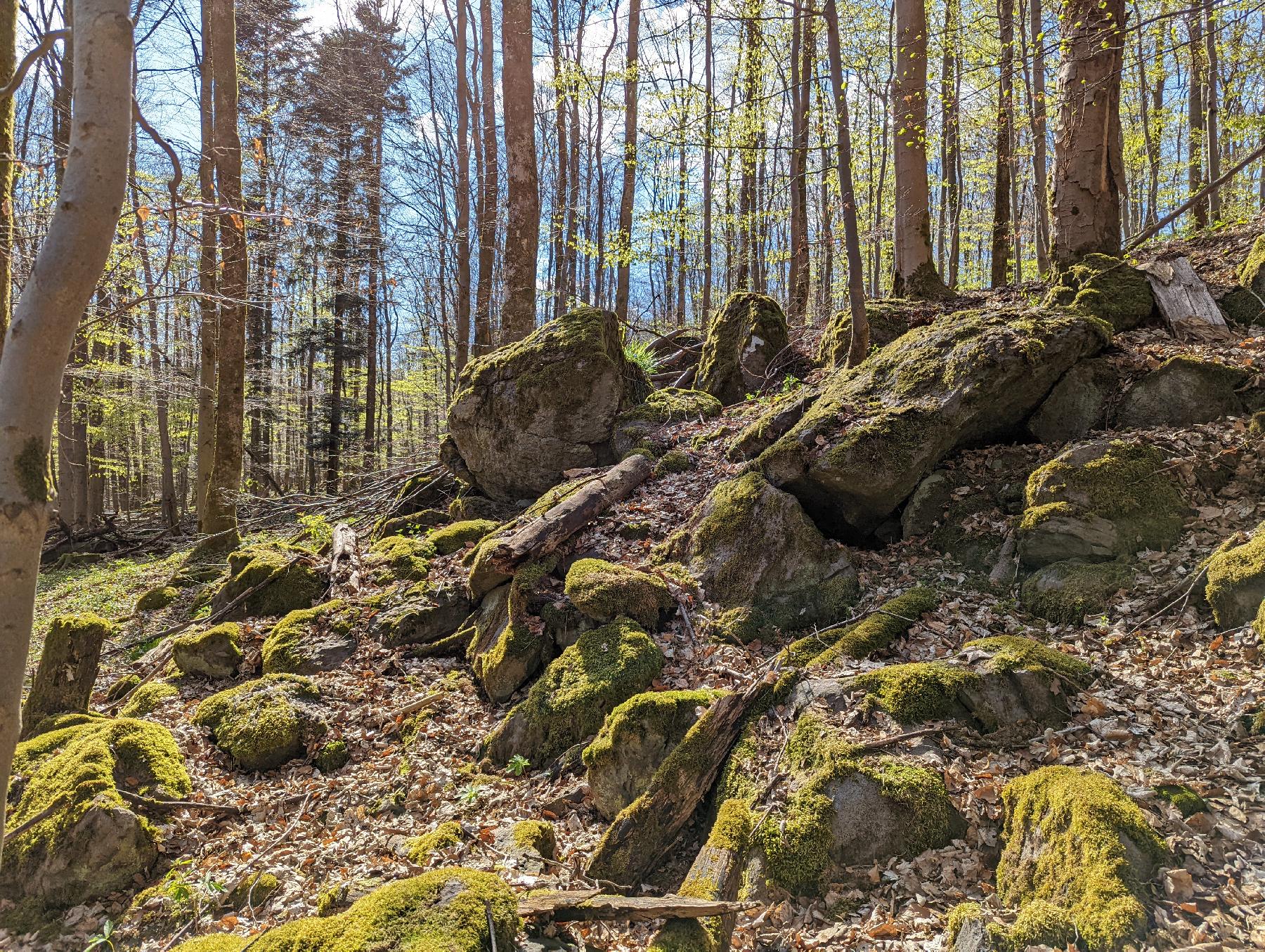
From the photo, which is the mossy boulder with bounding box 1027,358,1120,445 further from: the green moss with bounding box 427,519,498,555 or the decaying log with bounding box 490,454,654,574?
the green moss with bounding box 427,519,498,555

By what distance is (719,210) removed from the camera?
20.1 metres

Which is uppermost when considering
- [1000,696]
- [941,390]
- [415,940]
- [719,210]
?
[719,210]

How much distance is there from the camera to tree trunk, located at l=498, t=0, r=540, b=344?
10586 millimetres

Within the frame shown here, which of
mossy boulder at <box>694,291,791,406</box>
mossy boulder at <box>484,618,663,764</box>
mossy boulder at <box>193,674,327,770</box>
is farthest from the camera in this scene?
mossy boulder at <box>694,291,791,406</box>

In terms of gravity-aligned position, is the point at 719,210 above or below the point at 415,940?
above

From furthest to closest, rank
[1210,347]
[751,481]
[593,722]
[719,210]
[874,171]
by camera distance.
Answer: [874,171] < [719,210] < [751,481] < [1210,347] < [593,722]

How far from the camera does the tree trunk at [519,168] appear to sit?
10.6 metres

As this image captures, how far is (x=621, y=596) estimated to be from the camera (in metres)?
5.84

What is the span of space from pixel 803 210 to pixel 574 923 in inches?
505

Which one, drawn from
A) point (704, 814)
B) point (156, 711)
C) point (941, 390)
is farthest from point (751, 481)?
point (156, 711)

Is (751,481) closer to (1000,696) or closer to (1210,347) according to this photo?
(1000,696)

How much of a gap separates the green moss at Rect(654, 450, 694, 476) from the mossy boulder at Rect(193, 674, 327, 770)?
14.5 feet

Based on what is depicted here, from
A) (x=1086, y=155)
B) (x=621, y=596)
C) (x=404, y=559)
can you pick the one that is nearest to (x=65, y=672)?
(x=404, y=559)

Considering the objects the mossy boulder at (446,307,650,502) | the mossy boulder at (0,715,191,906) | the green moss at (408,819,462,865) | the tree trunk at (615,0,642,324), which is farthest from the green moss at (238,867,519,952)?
the tree trunk at (615,0,642,324)
